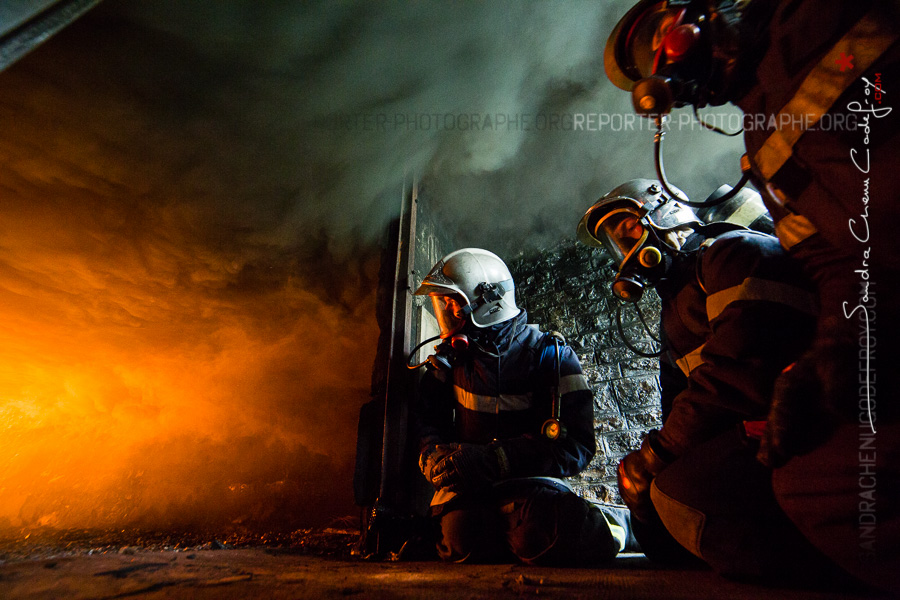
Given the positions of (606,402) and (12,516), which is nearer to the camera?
(606,402)

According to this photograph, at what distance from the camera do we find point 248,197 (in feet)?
11.5

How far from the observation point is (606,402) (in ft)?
13.0

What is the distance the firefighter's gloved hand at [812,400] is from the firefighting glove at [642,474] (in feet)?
1.61

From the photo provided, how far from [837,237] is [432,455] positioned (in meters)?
2.20

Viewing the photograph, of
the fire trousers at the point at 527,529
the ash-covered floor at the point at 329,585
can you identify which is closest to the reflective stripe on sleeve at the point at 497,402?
the fire trousers at the point at 527,529

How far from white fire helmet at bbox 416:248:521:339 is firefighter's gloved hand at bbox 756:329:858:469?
1878 millimetres

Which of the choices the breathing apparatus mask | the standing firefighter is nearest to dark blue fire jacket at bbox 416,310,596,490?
the breathing apparatus mask

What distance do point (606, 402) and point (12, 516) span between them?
7.91m

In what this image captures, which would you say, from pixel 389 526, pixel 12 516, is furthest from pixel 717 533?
pixel 12 516

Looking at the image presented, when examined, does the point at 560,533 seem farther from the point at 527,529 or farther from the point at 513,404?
the point at 513,404

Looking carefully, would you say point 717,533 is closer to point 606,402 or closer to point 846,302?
point 846,302

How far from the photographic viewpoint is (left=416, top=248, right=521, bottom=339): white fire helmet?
291 cm

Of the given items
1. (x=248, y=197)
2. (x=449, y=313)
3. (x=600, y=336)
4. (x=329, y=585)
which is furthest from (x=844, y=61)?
(x=248, y=197)

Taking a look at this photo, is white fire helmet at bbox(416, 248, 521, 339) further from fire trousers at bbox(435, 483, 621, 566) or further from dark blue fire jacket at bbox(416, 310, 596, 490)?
fire trousers at bbox(435, 483, 621, 566)
